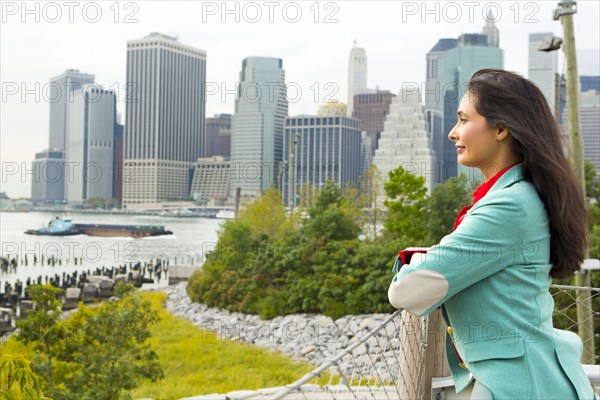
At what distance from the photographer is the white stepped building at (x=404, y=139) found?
738 inches

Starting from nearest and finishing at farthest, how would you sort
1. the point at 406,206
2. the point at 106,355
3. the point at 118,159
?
1. the point at 106,355
2. the point at 406,206
3. the point at 118,159

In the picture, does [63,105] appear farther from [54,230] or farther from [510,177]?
[510,177]

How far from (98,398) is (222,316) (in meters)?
6.62

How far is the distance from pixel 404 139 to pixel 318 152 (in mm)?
4355

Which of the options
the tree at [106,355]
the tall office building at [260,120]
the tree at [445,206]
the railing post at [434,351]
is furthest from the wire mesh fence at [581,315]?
the tall office building at [260,120]

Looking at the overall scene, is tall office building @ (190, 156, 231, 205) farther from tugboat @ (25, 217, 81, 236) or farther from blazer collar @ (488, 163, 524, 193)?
blazer collar @ (488, 163, 524, 193)

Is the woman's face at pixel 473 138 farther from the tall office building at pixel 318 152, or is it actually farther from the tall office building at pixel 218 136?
the tall office building at pixel 218 136

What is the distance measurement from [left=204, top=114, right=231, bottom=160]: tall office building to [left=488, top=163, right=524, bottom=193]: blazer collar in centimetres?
2323

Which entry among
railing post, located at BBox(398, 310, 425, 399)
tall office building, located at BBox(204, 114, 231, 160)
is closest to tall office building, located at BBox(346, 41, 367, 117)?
tall office building, located at BBox(204, 114, 231, 160)

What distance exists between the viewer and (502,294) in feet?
3.31

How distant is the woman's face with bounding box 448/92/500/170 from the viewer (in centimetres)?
109

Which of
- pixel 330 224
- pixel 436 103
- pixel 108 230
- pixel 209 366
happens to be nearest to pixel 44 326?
pixel 209 366

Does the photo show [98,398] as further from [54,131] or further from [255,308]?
[54,131]

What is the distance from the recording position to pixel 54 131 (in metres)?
22.9
